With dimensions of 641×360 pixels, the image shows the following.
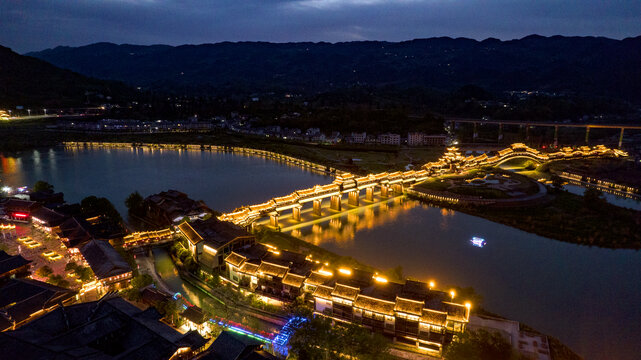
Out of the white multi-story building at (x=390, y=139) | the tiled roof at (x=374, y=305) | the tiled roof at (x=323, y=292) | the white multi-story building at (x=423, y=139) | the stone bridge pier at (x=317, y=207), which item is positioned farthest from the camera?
the white multi-story building at (x=390, y=139)

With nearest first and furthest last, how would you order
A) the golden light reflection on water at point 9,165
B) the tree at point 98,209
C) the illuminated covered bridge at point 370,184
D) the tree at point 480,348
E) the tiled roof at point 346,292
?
the tree at point 480,348, the tiled roof at point 346,292, the tree at point 98,209, the illuminated covered bridge at point 370,184, the golden light reflection on water at point 9,165

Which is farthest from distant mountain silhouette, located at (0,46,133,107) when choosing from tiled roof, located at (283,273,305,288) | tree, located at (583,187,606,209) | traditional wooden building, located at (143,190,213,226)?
tree, located at (583,187,606,209)

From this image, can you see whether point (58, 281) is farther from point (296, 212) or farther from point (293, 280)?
point (296, 212)

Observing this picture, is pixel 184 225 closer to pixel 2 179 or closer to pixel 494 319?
pixel 494 319

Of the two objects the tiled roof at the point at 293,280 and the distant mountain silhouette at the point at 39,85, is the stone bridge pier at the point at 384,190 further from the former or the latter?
the distant mountain silhouette at the point at 39,85

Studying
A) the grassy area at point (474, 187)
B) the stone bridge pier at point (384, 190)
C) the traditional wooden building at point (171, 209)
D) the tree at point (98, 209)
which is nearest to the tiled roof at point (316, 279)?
the traditional wooden building at point (171, 209)
